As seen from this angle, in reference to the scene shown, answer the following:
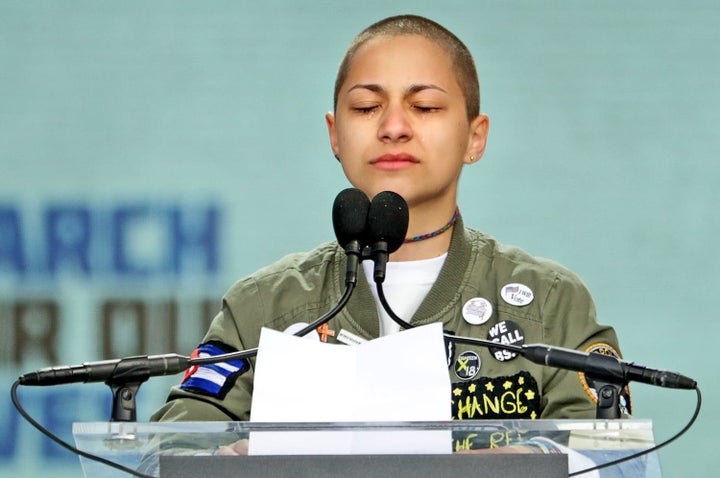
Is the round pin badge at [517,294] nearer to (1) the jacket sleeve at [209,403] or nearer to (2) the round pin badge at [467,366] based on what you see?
(2) the round pin badge at [467,366]

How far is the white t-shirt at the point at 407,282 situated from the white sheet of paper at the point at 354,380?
72cm

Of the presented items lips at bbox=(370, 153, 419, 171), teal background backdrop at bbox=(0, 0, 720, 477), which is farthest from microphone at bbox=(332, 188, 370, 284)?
teal background backdrop at bbox=(0, 0, 720, 477)

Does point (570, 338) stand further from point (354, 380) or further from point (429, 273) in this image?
point (354, 380)

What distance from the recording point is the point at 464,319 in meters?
1.95

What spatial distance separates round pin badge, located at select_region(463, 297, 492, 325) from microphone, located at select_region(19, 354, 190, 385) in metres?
0.74

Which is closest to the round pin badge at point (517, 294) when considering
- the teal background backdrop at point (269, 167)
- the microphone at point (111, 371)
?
the teal background backdrop at point (269, 167)

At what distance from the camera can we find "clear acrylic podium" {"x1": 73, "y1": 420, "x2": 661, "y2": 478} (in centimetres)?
106

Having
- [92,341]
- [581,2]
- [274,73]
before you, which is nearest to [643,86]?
[581,2]

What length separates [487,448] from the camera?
1138mm

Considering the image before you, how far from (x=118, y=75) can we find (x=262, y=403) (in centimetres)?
168

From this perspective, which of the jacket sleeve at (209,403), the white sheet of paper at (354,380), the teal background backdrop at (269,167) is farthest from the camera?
the teal background backdrop at (269,167)

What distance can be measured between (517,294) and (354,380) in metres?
0.77

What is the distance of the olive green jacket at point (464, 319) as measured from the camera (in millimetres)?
1780

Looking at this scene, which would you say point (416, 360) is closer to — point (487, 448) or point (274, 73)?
point (487, 448)
